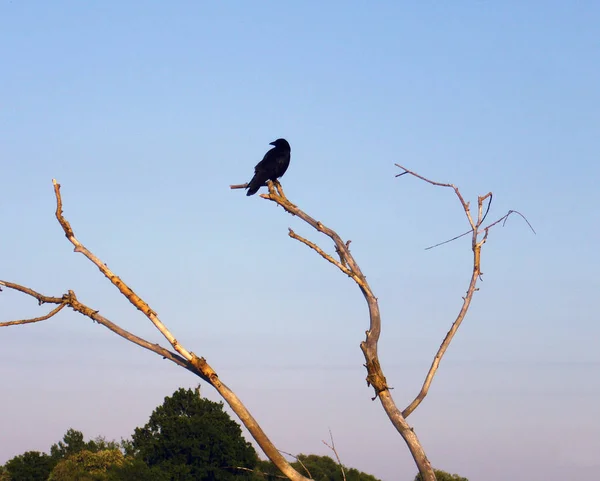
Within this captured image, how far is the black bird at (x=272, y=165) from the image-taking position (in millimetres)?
14766

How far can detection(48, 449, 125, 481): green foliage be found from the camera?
1946 inches

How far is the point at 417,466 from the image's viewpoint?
5.31m

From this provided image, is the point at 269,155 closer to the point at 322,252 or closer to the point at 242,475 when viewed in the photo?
the point at 322,252

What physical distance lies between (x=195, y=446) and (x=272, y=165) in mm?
43211

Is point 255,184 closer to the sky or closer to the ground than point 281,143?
closer to the ground

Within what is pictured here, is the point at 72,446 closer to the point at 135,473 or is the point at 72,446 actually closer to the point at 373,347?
the point at 135,473

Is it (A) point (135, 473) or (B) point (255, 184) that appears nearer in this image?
(B) point (255, 184)

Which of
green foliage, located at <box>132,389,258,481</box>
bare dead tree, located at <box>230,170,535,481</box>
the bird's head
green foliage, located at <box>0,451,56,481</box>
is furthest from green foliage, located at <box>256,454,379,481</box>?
bare dead tree, located at <box>230,170,535,481</box>

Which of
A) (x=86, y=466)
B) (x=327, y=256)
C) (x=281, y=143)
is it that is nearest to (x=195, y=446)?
(x=86, y=466)

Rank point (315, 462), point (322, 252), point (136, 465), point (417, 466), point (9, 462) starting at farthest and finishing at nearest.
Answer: point (315, 462) < point (9, 462) < point (136, 465) < point (322, 252) < point (417, 466)

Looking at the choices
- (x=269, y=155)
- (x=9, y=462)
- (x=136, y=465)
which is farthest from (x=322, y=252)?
(x=9, y=462)

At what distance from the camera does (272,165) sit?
1552 centimetres

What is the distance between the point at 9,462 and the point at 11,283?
51751mm

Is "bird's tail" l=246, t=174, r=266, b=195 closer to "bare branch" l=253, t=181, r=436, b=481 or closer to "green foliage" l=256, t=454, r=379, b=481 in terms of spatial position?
"bare branch" l=253, t=181, r=436, b=481
